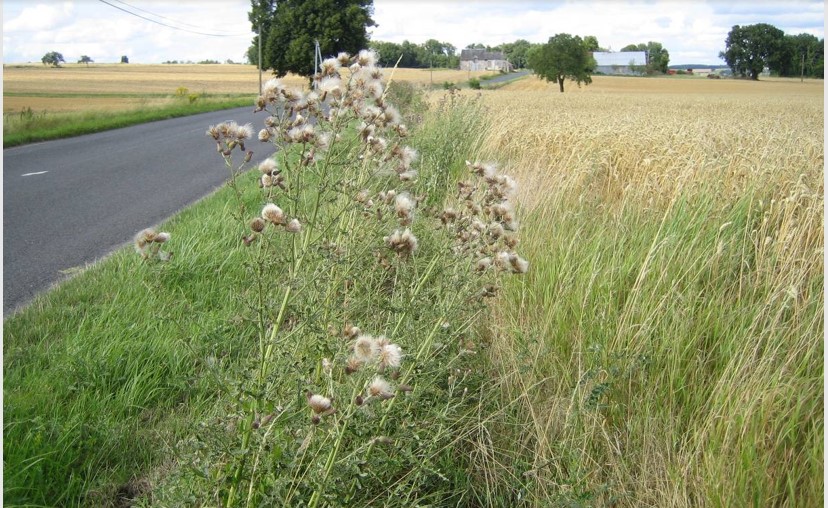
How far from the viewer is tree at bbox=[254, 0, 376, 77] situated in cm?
5528

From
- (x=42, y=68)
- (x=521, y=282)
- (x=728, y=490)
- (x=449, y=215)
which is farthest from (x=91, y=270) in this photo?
(x=42, y=68)

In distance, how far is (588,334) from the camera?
341cm

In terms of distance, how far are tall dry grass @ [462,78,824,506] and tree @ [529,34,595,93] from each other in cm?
7455

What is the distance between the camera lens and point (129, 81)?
60781 millimetres

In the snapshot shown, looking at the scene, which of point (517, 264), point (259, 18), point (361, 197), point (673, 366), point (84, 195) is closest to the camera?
point (517, 264)

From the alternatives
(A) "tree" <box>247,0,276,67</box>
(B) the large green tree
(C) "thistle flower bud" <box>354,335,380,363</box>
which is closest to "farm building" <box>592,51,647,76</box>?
(B) the large green tree

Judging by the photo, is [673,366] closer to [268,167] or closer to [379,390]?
[379,390]

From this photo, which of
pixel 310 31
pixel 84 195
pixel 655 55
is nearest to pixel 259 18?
pixel 310 31

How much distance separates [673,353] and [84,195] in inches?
347

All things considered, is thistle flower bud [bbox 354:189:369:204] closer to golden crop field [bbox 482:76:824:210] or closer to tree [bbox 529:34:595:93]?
golden crop field [bbox 482:76:824:210]

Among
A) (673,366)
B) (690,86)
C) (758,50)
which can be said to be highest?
(690,86)

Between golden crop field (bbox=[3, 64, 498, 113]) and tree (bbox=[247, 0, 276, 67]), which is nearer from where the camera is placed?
golden crop field (bbox=[3, 64, 498, 113])

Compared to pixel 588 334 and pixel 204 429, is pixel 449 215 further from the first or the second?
pixel 204 429

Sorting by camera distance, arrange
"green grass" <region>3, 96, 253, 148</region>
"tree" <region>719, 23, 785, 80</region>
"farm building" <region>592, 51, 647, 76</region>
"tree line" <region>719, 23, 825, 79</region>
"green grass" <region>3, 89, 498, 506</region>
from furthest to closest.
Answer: "farm building" <region>592, 51, 647, 76</region> < "tree" <region>719, 23, 785, 80</region> < "tree line" <region>719, 23, 825, 79</region> < "green grass" <region>3, 96, 253, 148</region> < "green grass" <region>3, 89, 498, 506</region>
